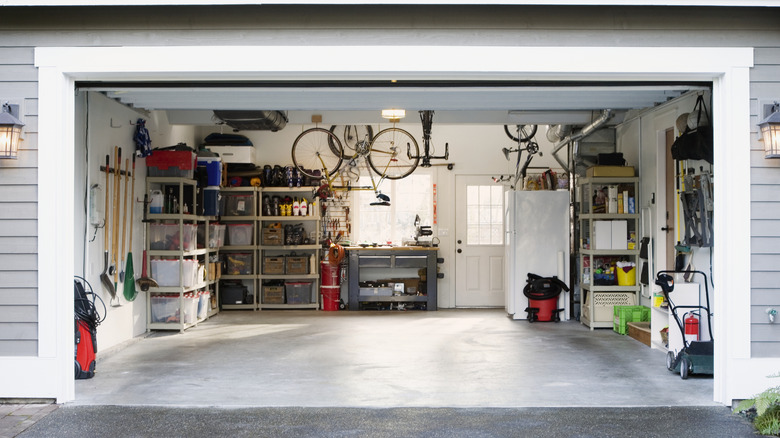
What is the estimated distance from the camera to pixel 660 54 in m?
4.79

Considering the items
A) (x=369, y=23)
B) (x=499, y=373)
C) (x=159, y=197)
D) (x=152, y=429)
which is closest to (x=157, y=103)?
(x=159, y=197)

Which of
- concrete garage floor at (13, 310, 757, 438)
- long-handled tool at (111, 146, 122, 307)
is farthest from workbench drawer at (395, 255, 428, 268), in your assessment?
long-handled tool at (111, 146, 122, 307)

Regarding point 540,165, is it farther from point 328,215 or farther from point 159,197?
point 159,197

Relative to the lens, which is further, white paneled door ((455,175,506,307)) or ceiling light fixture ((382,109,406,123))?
white paneled door ((455,175,506,307))

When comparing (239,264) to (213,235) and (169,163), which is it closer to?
(213,235)

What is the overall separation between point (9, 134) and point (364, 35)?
98.0 inches

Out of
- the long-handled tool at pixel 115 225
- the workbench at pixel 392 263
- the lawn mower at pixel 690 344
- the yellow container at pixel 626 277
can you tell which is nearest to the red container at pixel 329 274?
the workbench at pixel 392 263

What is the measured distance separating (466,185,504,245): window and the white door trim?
20.6ft

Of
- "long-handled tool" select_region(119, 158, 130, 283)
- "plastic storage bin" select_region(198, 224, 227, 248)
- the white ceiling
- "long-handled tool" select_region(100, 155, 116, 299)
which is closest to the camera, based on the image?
the white ceiling

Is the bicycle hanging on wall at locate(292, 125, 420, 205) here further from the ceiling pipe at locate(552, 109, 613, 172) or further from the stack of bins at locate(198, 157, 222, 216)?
the ceiling pipe at locate(552, 109, 613, 172)

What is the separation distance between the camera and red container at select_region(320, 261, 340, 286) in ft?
34.4

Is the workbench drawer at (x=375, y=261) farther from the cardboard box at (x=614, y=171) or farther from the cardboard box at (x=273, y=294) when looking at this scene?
the cardboard box at (x=614, y=171)

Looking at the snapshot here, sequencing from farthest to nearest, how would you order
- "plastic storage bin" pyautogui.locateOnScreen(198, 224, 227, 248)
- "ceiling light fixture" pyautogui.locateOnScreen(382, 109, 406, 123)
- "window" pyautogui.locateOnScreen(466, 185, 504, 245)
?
1. "window" pyautogui.locateOnScreen(466, 185, 504, 245)
2. "plastic storage bin" pyautogui.locateOnScreen(198, 224, 227, 248)
3. "ceiling light fixture" pyautogui.locateOnScreen(382, 109, 406, 123)

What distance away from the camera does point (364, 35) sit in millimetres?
4789
